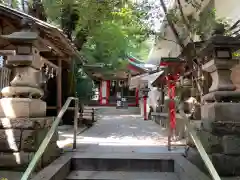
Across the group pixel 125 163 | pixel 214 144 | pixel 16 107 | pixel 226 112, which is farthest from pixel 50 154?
pixel 226 112

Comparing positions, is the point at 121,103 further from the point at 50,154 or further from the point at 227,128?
the point at 227,128

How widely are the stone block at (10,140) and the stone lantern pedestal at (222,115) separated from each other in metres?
3.07

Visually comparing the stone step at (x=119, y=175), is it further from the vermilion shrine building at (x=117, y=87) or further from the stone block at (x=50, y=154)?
the vermilion shrine building at (x=117, y=87)

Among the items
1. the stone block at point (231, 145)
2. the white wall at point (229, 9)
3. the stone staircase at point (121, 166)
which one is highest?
the white wall at point (229, 9)

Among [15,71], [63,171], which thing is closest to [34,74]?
[15,71]

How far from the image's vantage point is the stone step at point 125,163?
4.61 meters

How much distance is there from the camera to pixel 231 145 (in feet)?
12.8

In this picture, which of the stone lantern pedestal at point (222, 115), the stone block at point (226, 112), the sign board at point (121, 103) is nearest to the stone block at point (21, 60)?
the stone lantern pedestal at point (222, 115)

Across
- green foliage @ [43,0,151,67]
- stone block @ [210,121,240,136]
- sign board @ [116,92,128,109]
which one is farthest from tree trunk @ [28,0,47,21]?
sign board @ [116,92,128,109]

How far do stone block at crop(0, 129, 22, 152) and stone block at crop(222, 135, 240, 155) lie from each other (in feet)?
10.7

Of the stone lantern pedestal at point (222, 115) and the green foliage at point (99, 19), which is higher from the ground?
the green foliage at point (99, 19)

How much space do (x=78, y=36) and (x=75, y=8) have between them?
159cm

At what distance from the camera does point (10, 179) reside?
145 inches

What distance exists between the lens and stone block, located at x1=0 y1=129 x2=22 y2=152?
4.09 metres
